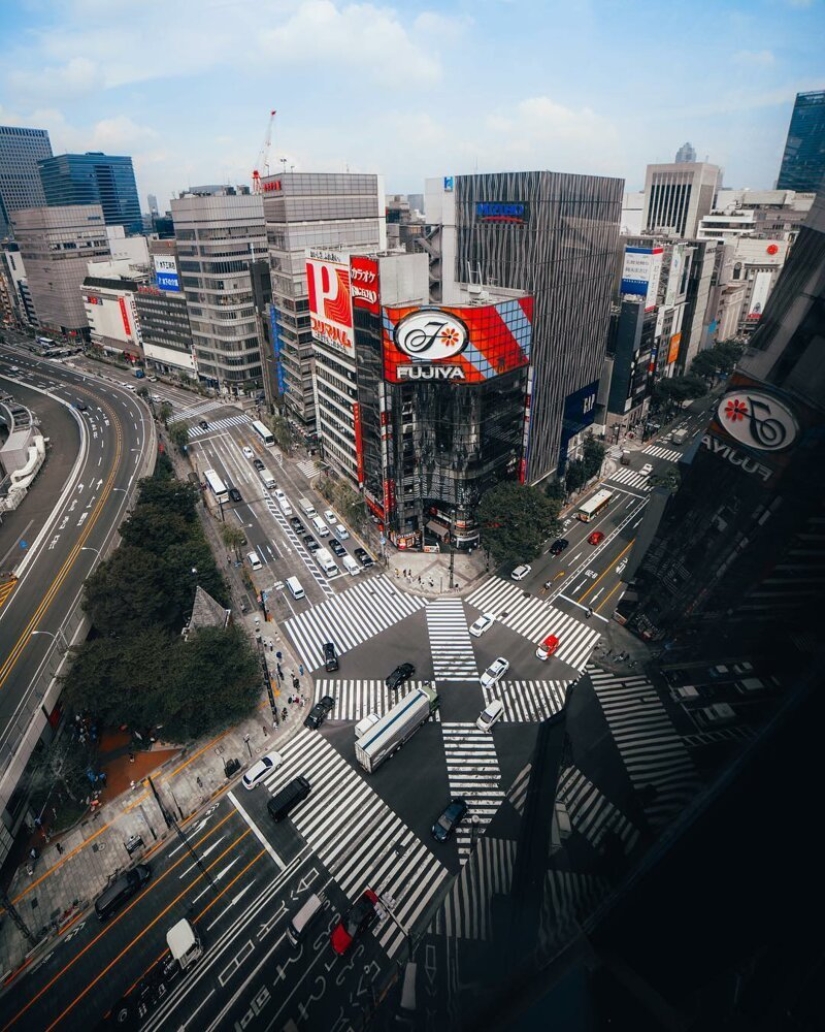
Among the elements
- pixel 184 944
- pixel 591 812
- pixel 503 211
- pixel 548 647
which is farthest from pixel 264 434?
pixel 591 812

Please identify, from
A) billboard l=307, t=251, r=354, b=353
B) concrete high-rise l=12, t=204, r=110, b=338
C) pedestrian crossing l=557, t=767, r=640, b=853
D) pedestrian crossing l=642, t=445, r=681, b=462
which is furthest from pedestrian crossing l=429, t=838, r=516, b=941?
concrete high-rise l=12, t=204, r=110, b=338

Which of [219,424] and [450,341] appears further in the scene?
[219,424]

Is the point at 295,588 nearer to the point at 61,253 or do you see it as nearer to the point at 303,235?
the point at 303,235

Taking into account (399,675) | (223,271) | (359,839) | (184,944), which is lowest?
(359,839)

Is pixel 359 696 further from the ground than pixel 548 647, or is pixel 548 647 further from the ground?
pixel 548 647

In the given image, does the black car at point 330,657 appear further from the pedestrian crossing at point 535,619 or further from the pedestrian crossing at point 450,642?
the pedestrian crossing at point 535,619

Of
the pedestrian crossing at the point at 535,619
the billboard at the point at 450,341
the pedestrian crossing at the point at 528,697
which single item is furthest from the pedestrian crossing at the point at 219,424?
the pedestrian crossing at the point at 528,697
